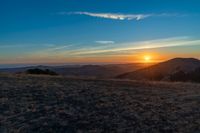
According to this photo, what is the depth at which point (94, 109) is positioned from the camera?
12688 millimetres

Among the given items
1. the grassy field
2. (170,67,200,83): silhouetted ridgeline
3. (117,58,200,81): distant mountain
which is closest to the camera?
the grassy field

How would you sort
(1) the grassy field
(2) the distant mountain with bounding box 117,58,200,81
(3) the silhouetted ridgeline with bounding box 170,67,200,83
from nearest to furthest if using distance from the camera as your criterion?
(1) the grassy field
(3) the silhouetted ridgeline with bounding box 170,67,200,83
(2) the distant mountain with bounding box 117,58,200,81

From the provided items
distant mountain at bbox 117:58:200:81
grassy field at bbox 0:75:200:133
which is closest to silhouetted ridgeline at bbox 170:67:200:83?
distant mountain at bbox 117:58:200:81

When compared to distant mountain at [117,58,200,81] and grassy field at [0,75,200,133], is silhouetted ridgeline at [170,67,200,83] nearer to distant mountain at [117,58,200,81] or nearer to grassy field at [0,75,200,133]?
distant mountain at [117,58,200,81]

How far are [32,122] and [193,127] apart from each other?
5059mm

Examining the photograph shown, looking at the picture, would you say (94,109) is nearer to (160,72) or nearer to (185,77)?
(185,77)

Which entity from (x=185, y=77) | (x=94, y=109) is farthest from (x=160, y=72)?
(x=94, y=109)

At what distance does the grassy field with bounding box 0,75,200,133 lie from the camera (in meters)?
10.9

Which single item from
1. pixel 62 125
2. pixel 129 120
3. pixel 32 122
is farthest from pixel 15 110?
pixel 129 120

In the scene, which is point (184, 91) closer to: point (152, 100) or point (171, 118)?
point (152, 100)

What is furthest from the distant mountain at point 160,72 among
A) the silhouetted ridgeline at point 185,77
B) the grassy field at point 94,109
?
the grassy field at point 94,109

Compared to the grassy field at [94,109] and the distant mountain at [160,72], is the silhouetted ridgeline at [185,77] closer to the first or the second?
the distant mountain at [160,72]

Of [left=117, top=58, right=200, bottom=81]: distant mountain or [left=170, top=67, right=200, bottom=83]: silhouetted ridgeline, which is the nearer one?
[left=170, top=67, right=200, bottom=83]: silhouetted ridgeline

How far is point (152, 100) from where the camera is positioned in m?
14.6
